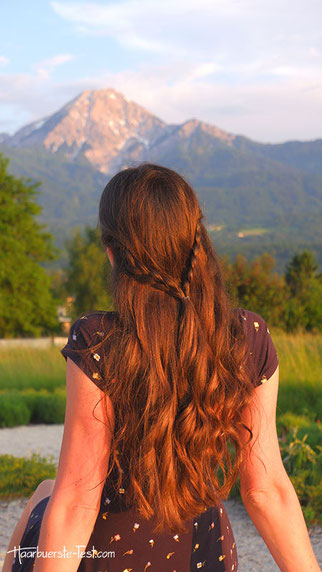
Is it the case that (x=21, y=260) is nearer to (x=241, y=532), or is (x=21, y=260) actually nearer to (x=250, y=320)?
(x=241, y=532)

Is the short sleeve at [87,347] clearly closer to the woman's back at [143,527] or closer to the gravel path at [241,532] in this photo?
the woman's back at [143,527]

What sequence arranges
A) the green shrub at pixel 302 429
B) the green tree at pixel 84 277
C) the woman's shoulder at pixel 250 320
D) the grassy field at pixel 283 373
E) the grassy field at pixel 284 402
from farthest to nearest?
the green tree at pixel 84 277, the grassy field at pixel 283 373, the green shrub at pixel 302 429, the grassy field at pixel 284 402, the woman's shoulder at pixel 250 320

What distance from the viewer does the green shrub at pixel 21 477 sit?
A: 4594 millimetres

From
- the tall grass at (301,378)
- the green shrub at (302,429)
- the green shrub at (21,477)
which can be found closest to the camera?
the green shrub at (21,477)

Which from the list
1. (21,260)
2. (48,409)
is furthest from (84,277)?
(48,409)

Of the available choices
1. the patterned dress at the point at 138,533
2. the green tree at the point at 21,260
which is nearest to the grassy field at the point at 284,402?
the patterned dress at the point at 138,533

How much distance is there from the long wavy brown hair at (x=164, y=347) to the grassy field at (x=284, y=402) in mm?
1550

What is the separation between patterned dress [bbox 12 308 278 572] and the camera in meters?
1.52

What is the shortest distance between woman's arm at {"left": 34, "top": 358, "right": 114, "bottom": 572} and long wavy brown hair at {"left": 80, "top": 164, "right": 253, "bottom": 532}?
5cm

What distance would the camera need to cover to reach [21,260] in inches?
1146

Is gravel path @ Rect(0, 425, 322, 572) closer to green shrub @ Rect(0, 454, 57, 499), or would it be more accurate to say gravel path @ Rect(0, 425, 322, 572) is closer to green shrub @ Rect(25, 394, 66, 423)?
green shrub @ Rect(0, 454, 57, 499)

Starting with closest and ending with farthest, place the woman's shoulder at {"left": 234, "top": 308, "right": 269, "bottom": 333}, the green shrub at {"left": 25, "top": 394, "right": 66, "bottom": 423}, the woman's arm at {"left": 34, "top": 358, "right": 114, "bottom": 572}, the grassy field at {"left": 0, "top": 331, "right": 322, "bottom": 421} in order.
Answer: the woman's arm at {"left": 34, "top": 358, "right": 114, "bottom": 572} → the woman's shoulder at {"left": 234, "top": 308, "right": 269, "bottom": 333} → the grassy field at {"left": 0, "top": 331, "right": 322, "bottom": 421} → the green shrub at {"left": 25, "top": 394, "right": 66, "bottom": 423}

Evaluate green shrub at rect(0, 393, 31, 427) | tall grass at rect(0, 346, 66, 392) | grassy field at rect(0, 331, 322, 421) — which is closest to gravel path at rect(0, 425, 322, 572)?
green shrub at rect(0, 393, 31, 427)

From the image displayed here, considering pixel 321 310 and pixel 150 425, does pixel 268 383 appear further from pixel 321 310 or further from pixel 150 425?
pixel 321 310
